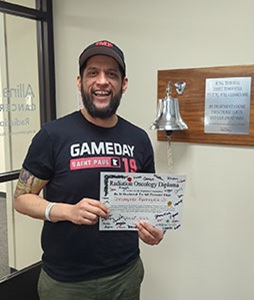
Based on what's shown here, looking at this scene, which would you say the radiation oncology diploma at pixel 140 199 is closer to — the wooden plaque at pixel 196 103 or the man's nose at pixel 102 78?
the man's nose at pixel 102 78

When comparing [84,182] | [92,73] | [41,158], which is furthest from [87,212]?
[92,73]

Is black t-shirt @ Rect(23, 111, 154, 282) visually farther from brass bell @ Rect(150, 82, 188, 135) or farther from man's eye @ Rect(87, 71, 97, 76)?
brass bell @ Rect(150, 82, 188, 135)

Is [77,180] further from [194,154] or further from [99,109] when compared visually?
[194,154]

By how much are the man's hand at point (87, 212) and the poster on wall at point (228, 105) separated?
85cm

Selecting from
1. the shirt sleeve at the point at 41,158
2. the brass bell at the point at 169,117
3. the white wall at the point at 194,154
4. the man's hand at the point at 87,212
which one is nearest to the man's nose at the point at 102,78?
the shirt sleeve at the point at 41,158

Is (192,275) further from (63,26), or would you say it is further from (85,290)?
(63,26)

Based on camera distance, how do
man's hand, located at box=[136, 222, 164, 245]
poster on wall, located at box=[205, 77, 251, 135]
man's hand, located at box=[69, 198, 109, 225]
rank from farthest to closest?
poster on wall, located at box=[205, 77, 251, 135] < man's hand, located at box=[136, 222, 164, 245] < man's hand, located at box=[69, 198, 109, 225]

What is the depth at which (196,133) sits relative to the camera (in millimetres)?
1756

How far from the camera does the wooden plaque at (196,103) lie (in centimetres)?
164

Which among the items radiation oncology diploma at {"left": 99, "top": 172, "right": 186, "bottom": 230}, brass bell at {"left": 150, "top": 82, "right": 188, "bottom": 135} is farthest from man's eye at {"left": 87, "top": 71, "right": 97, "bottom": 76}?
brass bell at {"left": 150, "top": 82, "right": 188, "bottom": 135}

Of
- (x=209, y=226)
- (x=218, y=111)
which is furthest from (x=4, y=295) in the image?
(x=218, y=111)

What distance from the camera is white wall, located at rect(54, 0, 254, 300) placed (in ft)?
5.43

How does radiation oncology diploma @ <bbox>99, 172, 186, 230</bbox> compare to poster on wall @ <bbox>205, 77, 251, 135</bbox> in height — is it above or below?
below

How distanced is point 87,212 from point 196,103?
931mm
